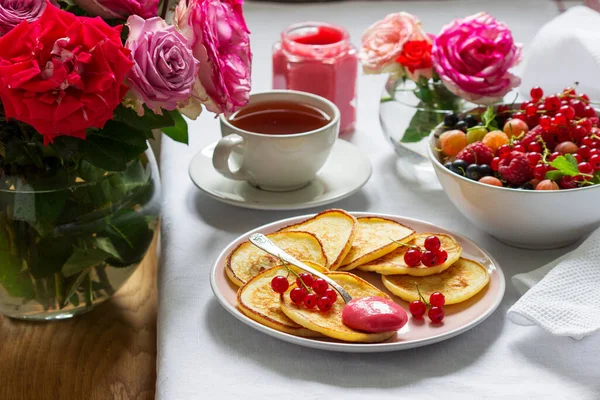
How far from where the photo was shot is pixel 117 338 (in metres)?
1.00

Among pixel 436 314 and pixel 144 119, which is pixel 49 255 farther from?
pixel 436 314

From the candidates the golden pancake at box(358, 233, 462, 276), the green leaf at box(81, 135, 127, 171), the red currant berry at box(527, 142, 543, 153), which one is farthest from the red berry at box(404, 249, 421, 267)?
the green leaf at box(81, 135, 127, 171)

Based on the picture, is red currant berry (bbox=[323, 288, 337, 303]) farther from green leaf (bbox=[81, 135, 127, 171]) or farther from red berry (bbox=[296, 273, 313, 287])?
green leaf (bbox=[81, 135, 127, 171])

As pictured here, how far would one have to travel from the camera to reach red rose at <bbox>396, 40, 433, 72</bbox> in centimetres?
118

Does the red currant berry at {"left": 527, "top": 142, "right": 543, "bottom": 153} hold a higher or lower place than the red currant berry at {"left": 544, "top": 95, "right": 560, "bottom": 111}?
lower

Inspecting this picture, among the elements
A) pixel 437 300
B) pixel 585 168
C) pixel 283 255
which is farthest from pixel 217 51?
pixel 585 168

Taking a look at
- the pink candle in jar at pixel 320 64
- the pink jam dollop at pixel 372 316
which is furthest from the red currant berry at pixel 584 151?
the pink candle in jar at pixel 320 64

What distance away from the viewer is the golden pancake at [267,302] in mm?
824

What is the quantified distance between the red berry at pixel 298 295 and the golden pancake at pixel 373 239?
115 mm

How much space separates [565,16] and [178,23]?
839 mm

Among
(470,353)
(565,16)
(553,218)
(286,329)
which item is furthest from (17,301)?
(565,16)

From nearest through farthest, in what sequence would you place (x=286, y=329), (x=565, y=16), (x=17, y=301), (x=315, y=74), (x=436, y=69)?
1. (x=286, y=329)
2. (x=17, y=301)
3. (x=436, y=69)
4. (x=315, y=74)
5. (x=565, y=16)

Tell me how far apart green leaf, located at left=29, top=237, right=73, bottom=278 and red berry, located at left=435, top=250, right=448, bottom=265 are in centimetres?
39

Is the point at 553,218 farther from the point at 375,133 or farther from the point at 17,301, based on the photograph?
the point at 17,301
